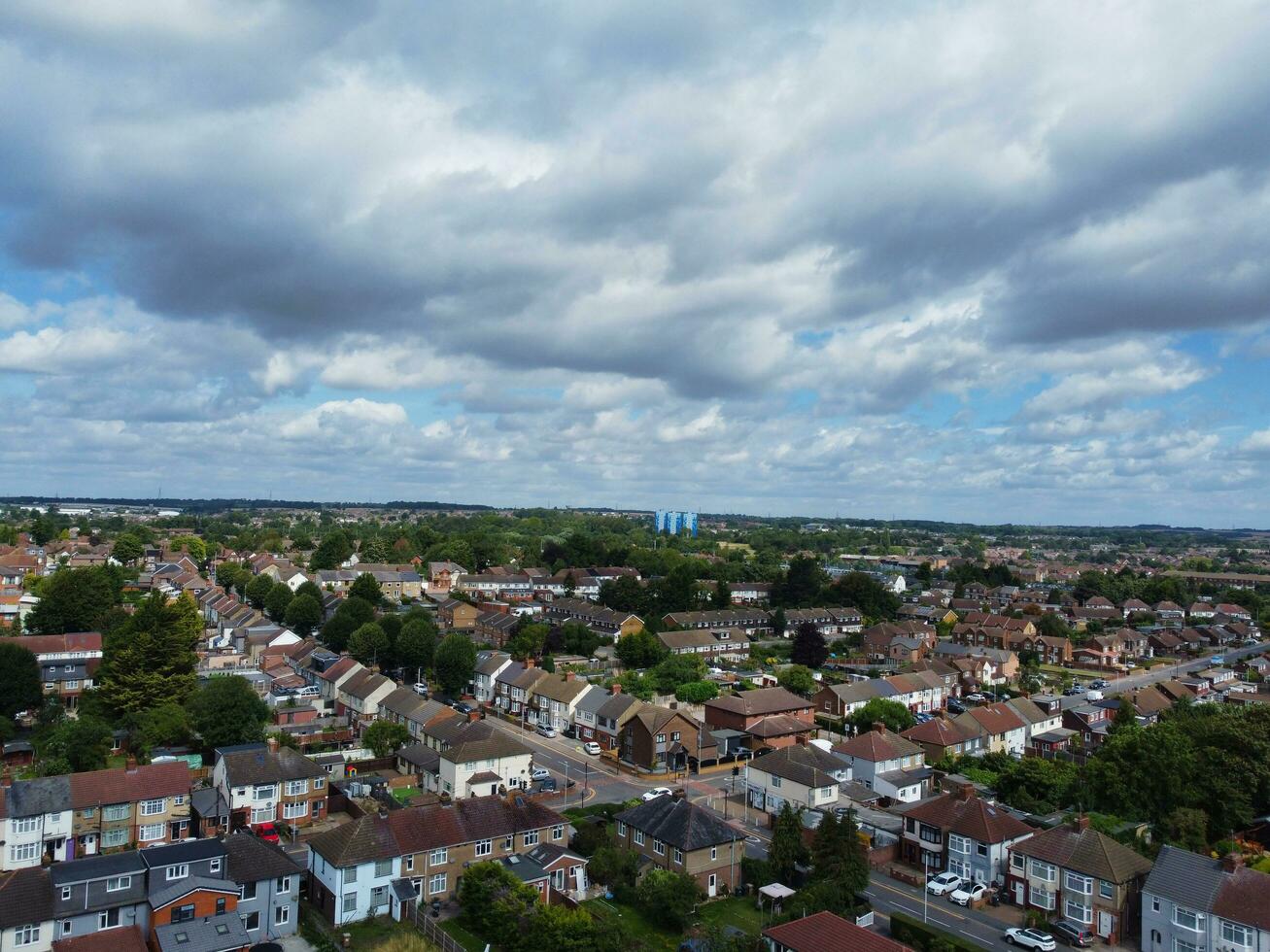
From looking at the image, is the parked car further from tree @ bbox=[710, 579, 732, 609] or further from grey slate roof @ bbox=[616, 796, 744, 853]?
tree @ bbox=[710, 579, 732, 609]

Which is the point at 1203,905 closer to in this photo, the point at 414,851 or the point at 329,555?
the point at 414,851

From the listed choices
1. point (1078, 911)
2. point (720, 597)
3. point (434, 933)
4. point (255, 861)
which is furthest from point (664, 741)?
point (720, 597)

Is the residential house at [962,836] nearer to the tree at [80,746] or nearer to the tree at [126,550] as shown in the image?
the tree at [80,746]

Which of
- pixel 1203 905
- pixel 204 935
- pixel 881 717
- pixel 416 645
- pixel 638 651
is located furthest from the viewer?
pixel 638 651

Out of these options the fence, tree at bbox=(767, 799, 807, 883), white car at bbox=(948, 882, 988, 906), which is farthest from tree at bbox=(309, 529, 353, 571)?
white car at bbox=(948, 882, 988, 906)

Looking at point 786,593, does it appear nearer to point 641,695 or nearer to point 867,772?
point 641,695

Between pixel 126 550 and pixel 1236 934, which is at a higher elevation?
pixel 126 550

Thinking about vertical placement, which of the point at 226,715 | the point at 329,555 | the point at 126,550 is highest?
the point at 126,550

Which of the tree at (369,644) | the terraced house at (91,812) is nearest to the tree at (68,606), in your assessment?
the tree at (369,644)
